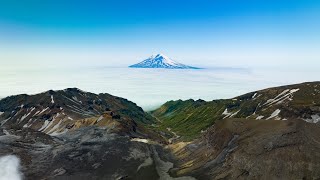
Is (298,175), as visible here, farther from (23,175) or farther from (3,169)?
(3,169)

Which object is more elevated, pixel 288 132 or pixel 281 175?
pixel 288 132

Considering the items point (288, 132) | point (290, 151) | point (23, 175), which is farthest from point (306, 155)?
point (23, 175)

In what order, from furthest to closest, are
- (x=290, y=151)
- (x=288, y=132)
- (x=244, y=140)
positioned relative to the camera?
(x=244, y=140), (x=288, y=132), (x=290, y=151)

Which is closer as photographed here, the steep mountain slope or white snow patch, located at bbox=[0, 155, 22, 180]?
the steep mountain slope

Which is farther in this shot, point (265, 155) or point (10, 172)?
point (10, 172)

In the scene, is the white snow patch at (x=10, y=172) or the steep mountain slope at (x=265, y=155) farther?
the white snow patch at (x=10, y=172)

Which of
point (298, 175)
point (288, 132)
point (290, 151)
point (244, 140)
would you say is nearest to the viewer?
point (298, 175)

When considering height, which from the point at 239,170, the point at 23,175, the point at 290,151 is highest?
the point at 290,151

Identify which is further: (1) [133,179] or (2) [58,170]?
(2) [58,170]

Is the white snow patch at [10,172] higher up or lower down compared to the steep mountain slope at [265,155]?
lower down

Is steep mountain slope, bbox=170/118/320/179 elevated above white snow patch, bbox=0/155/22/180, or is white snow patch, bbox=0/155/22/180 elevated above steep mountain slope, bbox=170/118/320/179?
steep mountain slope, bbox=170/118/320/179

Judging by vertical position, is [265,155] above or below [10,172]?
above
